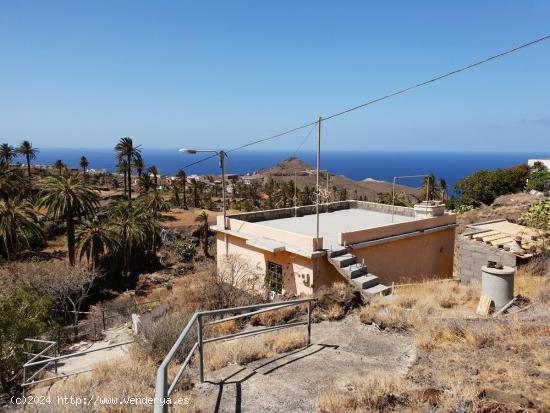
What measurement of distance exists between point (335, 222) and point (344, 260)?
261 inches

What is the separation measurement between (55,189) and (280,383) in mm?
30451

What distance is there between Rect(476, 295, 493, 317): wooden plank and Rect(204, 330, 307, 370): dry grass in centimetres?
518

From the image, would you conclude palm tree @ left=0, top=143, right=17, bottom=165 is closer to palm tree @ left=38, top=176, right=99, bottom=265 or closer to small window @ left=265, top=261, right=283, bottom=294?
palm tree @ left=38, top=176, right=99, bottom=265

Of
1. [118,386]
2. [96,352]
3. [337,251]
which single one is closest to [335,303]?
[337,251]

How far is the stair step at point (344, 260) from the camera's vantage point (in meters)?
15.0

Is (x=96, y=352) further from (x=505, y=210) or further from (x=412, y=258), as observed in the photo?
(x=505, y=210)

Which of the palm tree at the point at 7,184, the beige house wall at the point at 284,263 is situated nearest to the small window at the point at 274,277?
the beige house wall at the point at 284,263

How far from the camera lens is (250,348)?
27.7ft

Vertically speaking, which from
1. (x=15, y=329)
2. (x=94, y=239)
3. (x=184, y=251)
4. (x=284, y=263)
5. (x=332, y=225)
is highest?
(x=332, y=225)

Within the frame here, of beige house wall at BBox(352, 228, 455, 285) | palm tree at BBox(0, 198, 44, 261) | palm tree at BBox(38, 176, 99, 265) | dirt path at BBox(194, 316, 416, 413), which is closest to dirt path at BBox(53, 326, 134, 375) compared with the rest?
dirt path at BBox(194, 316, 416, 413)

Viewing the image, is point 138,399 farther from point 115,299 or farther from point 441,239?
point 115,299

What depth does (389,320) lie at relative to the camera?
10.3 m

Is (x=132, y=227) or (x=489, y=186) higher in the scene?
(x=489, y=186)

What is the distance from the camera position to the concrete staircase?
1438cm
